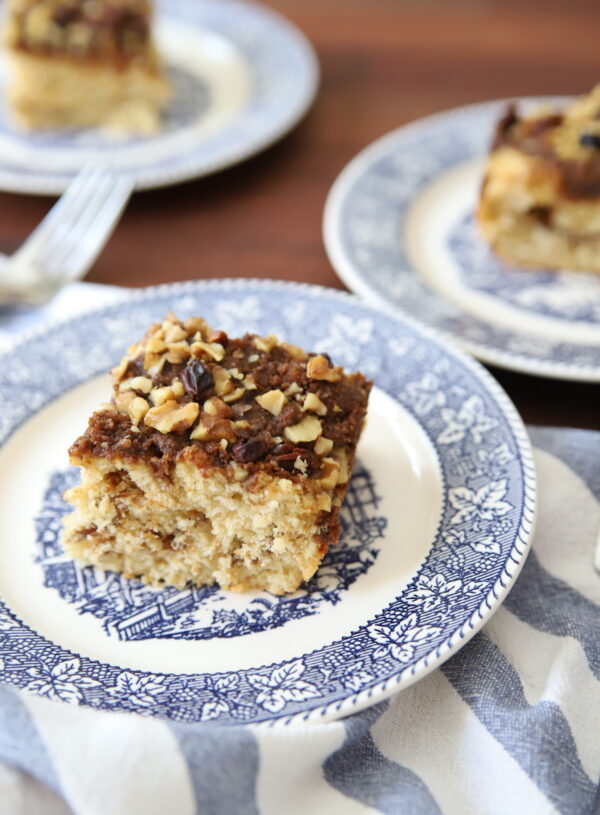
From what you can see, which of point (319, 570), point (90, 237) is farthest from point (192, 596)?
point (90, 237)

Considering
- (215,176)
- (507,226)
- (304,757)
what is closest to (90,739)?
(304,757)

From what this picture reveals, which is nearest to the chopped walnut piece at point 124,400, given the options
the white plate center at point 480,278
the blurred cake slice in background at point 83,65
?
the white plate center at point 480,278

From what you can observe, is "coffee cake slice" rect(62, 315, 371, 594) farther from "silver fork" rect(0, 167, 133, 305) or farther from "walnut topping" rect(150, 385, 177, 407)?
"silver fork" rect(0, 167, 133, 305)

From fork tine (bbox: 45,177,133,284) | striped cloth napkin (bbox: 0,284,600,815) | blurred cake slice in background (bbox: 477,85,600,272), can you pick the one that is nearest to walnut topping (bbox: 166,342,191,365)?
striped cloth napkin (bbox: 0,284,600,815)

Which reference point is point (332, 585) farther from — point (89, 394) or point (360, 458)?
point (89, 394)

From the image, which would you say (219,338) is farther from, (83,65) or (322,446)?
(83,65)

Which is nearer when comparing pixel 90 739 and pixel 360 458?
pixel 90 739

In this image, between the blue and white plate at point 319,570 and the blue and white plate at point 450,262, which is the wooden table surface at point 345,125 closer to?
the blue and white plate at point 450,262
